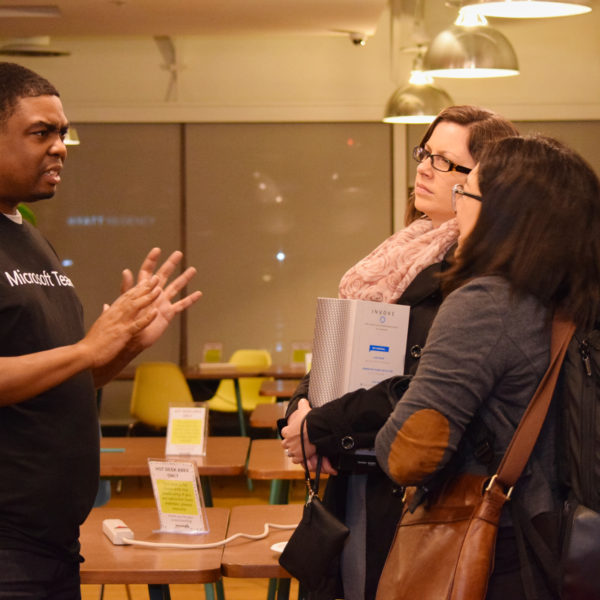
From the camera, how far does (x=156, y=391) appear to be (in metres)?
7.57

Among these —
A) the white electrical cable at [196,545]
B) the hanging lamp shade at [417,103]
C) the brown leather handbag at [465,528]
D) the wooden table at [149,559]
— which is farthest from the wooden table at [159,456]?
the hanging lamp shade at [417,103]

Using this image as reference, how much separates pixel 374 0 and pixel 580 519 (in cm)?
560

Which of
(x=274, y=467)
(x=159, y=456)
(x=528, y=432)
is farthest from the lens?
(x=159, y=456)

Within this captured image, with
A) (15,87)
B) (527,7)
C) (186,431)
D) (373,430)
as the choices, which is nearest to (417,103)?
(527,7)

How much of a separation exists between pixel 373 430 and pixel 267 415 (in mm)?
3171

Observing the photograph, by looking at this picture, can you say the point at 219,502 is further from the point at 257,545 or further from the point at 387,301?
the point at 387,301

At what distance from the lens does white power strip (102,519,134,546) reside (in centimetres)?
253

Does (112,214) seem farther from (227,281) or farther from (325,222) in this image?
(325,222)

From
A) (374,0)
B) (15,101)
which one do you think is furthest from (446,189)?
(374,0)

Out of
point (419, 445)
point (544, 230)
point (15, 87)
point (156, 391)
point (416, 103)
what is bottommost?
point (156, 391)

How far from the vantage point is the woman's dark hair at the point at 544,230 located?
156 cm

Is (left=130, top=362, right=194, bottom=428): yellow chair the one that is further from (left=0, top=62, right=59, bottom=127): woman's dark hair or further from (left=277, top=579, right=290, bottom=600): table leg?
(left=0, top=62, right=59, bottom=127): woman's dark hair

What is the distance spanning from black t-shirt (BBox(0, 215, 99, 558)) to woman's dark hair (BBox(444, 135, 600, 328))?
0.93 metres

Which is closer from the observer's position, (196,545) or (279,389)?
(196,545)
